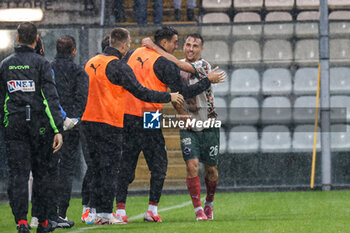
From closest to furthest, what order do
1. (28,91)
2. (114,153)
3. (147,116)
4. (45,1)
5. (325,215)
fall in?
(28,91) < (114,153) < (147,116) < (325,215) < (45,1)

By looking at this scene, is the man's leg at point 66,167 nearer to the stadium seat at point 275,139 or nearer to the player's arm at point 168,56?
the player's arm at point 168,56

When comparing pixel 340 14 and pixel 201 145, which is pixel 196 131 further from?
pixel 340 14

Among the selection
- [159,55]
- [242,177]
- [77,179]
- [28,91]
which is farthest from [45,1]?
[28,91]

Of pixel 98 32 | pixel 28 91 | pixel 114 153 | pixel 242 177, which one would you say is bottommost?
pixel 242 177

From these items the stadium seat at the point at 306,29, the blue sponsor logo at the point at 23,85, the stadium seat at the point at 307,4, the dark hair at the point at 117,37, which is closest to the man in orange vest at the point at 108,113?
the dark hair at the point at 117,37

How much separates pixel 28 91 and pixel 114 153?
1377 millimetres

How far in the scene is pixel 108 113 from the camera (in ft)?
23.3

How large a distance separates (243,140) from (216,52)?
59.5 inches

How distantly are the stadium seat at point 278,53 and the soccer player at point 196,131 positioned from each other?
553cm

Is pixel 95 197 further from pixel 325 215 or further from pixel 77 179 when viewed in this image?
pixel 77 179

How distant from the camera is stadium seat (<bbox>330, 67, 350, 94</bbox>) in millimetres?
13102

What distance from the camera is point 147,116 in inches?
298

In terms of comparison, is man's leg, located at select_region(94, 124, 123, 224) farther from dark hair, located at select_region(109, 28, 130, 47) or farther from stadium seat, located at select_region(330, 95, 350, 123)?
stadium seat, located at select_region(330, 95, 350, 123)

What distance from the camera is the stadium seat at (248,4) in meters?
15.4
